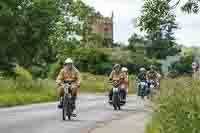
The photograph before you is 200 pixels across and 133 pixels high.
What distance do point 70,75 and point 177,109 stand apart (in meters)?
9.78

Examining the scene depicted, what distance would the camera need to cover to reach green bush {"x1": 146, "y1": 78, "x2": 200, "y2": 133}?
32.8 ft

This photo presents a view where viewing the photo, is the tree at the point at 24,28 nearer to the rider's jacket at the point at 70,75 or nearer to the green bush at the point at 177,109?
the rider's jacket at the point at 70,75

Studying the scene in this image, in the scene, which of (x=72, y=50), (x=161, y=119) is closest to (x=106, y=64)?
(x=72, y=50)

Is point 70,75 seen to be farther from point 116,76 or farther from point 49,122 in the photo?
point 116,76

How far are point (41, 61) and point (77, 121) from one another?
61.5 metres

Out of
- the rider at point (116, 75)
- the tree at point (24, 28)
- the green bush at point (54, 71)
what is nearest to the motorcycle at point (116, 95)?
the rider at point (116, 75)

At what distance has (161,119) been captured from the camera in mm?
12125

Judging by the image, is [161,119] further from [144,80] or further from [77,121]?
[144,80]

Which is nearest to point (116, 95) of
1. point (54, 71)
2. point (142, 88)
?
point (142, 88)

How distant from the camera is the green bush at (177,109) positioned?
9.98 m

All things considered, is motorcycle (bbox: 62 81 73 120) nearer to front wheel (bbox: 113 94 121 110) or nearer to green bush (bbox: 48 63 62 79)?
front wheel (bbox: 113 94 121 110)

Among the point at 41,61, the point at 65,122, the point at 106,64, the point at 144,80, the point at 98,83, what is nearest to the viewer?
the point at 65,122

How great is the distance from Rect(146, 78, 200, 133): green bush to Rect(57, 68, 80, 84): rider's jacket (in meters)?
6.74

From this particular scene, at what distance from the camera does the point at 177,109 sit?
11.3m
